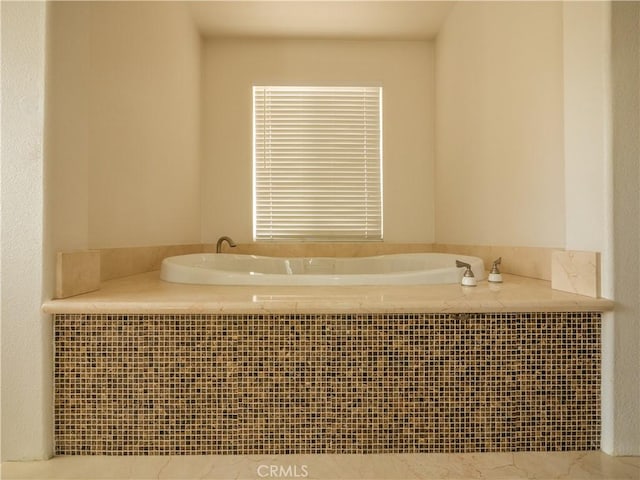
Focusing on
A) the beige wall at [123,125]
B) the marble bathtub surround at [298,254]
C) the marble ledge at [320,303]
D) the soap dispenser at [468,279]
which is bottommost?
the marble ledge at [320,303]

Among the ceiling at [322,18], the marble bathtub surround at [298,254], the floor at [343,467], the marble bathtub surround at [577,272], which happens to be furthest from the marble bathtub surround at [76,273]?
the ceiling at [322,18]

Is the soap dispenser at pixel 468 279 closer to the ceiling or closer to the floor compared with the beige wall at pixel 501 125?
closer to the floor

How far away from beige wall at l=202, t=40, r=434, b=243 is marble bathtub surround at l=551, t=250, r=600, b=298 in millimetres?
1667

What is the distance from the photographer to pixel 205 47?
2.87 m

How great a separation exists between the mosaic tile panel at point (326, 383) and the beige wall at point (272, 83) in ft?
5.98

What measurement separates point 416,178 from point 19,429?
2731 millimetres

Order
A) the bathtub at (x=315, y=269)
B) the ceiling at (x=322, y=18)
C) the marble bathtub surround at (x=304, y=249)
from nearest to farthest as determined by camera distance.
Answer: the bathtub at (x=315, y=269), the ceiling at (x=322, y=18), the marble bathtub surround at (x=304, y=249)

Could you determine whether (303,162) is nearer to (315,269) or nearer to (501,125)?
(315,269)

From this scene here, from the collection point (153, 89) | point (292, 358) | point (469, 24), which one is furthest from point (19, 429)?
point (469, 24)

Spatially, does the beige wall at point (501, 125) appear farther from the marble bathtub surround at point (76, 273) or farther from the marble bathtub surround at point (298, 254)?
the marble bathtub surround at point (76, 273)

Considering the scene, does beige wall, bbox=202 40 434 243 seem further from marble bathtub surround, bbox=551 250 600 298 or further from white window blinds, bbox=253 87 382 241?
marble bathtub surround, bbox=551 250 600 298

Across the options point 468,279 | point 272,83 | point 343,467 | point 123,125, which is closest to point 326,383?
point 343,467

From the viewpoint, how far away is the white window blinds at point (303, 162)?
2.88m

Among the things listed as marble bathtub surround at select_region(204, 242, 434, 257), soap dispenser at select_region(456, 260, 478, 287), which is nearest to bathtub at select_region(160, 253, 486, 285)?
soap dispenser at select_region(456, 260, 478, 287)
